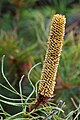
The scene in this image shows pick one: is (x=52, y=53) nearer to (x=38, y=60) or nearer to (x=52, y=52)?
(x=52, y=52)

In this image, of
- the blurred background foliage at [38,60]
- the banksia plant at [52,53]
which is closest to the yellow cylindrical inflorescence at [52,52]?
the banksia plant at [52,53]

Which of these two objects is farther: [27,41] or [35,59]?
[27,41]

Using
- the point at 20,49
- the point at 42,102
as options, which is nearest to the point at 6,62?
the point at 20,49

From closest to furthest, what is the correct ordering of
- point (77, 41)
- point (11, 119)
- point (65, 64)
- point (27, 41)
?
point (11, 119), point (65, 64), point (77, 41), point (27, 41)

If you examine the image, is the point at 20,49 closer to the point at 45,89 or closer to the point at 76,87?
the point at 76,87

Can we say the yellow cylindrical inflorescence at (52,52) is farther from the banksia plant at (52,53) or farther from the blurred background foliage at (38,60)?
the blurred background foliage at (38,60)

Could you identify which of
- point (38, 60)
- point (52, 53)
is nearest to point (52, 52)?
point (52, 53)

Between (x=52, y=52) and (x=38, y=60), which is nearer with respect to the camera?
(x=52, y=52)
